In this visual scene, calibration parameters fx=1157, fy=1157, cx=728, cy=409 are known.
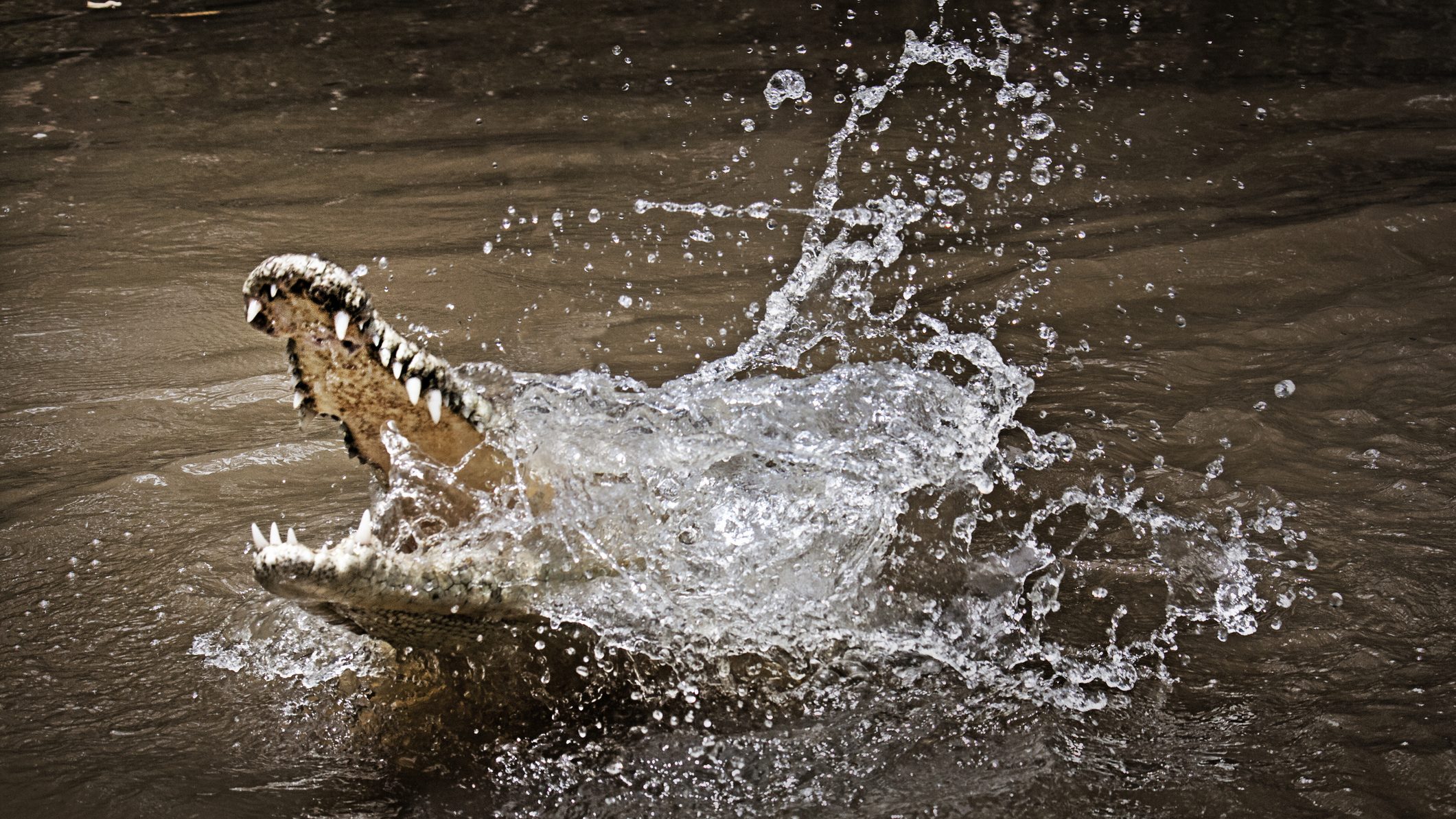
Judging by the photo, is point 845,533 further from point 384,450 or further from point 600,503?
point 384,450

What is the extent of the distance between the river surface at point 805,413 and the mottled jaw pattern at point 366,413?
0.25m

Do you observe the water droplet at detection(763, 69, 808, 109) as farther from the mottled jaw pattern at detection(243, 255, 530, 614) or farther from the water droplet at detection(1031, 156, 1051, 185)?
the mottled jaw pattern at detection(243, 255, 530, 614)

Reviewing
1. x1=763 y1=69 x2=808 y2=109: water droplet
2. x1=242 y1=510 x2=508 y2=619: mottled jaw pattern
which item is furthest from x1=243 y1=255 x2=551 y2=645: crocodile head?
x1=763 y1=69 x2=808 y2=109: water droplet

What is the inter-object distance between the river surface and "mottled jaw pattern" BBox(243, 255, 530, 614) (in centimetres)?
25

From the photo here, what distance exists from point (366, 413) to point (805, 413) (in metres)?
1.17

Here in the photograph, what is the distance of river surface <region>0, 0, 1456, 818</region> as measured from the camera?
89.3 inches

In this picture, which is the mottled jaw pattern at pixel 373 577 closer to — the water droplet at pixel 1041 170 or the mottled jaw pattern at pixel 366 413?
the mottled jaw pattern at pixel 366 413

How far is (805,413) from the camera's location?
10.0 ft

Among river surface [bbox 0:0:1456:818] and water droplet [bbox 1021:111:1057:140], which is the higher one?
water droplet [bbox 1021:111:1057:140]

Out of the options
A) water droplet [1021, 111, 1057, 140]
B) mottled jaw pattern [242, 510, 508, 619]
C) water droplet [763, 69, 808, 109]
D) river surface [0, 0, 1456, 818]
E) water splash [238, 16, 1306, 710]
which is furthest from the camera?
water droplet [763, 69, 808, 109]

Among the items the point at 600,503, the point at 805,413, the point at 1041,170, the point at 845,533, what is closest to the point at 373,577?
the point at 600,503

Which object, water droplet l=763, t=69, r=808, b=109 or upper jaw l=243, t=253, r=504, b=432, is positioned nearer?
upper jaw l=243, t=253, r=504, b=432

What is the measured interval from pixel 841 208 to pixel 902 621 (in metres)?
2.21

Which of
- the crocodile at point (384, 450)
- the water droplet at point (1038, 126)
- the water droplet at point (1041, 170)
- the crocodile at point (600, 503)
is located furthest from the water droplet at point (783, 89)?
the crocodile at point (384, 450)
